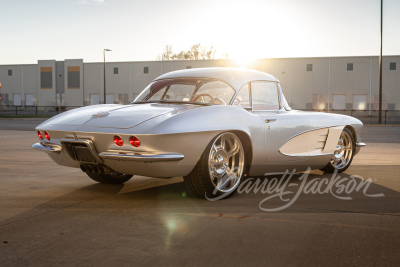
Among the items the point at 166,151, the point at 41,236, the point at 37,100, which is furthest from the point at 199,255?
the point at 37,100

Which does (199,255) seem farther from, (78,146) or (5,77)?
(5,77)

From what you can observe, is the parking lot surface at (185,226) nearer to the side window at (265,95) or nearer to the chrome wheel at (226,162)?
the chrome wheel at (226,162)

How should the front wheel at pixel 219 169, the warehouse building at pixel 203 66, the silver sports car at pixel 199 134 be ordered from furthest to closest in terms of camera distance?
1. the warehouse building at pixel 203 66
2. the front wheel at pixel 219 169
3. the silver sports car at pixel 199 134

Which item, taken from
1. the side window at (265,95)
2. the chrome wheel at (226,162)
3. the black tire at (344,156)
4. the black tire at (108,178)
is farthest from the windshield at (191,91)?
the black tire at (344,156)

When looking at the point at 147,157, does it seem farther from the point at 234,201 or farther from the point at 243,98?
the point at 243,98

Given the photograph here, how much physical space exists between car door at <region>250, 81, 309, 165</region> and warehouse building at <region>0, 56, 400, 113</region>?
143ft

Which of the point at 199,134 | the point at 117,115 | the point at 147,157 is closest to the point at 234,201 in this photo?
the point at 199,134

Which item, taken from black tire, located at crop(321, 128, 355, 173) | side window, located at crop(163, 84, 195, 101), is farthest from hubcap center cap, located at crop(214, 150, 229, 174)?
black tire, located at crop(321, 128, 355, 173)

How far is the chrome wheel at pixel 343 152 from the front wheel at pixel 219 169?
2.47 m

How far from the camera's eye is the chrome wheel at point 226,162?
17.2ft

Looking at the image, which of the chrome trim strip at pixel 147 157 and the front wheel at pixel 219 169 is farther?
the front wheel at pixel 219 169

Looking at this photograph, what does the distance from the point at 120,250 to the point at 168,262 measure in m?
0.43

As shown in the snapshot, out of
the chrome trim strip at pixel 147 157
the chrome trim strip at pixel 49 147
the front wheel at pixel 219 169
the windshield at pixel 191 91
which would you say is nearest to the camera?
the chrome trim strip at pixel 147 157

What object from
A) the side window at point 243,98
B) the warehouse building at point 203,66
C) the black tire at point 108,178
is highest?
the warehouse building at point 203,66
